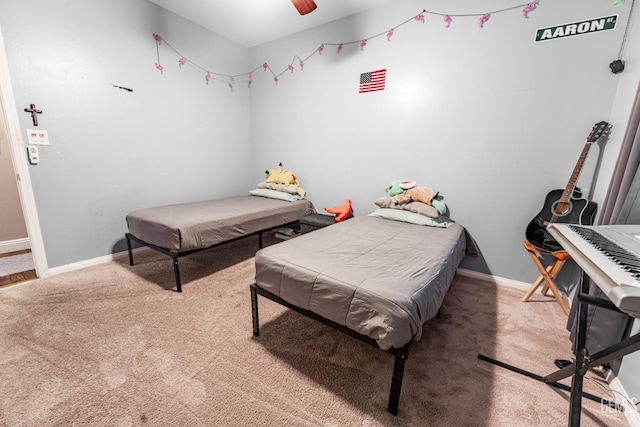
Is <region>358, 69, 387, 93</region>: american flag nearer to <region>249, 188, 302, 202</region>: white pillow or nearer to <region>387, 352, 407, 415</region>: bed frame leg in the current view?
<region>249, 188, 302, 202</region>: white pillow

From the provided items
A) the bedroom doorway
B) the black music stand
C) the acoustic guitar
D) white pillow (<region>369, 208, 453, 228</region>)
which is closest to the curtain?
the black music stand

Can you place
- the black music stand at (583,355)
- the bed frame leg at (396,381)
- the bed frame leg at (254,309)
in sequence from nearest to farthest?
the black music stand at (583,355) → the bed frame leg at (396,381) → the bed frame leg at (254,309)

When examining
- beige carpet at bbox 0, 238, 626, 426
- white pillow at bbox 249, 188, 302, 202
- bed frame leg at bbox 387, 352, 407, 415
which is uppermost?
white pillow at bbox 249, 188, 302, 202

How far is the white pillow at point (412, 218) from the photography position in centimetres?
254

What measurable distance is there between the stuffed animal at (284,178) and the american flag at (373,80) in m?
1.49

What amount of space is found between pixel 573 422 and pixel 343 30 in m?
3.80

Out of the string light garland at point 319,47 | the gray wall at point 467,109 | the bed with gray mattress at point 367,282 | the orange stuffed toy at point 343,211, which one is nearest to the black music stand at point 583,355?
the bed with gray mattress at point 367,282

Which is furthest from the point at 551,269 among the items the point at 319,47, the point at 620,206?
the point at 319,47

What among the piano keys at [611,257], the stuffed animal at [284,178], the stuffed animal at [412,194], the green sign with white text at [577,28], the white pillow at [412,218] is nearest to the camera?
the piano keys at [611,257]

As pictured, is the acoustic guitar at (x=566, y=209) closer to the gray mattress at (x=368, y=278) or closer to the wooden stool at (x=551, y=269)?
the wooden stool at (x=551, y=269)

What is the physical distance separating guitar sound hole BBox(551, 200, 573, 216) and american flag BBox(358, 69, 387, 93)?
80.4 inches

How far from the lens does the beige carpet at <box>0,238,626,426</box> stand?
1242mm

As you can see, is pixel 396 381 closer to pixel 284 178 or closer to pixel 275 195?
pixel 275 195

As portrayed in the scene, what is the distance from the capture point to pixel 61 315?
193 centimetres
